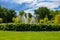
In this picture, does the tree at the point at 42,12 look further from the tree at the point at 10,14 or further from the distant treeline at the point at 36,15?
the tree at the point at 10,14

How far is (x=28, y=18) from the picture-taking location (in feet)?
140

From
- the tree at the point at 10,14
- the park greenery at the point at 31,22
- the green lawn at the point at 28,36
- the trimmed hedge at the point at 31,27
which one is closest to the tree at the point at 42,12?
the park greenery at the point at 31,22

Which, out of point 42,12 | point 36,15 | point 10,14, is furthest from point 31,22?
point 42,12

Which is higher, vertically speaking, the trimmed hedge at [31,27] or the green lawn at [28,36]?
the green lawn at [28,36]

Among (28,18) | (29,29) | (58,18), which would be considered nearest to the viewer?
(29,29)

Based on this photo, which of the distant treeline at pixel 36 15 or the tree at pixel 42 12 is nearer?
the distant treeline at pixel 36 15

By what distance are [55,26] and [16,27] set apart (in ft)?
16.1

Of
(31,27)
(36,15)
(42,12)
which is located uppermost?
(42,12)

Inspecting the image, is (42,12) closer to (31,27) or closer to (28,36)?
(31,27)

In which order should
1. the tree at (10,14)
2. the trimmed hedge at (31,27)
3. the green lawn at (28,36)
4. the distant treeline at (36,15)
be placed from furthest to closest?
the tree at (10,14)
the distant treeline at (36,15)
the trimmed hedge at (31,27)
the green lawn at (28,36)

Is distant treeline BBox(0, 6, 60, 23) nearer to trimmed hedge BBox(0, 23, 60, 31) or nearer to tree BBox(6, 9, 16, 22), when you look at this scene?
tree BBox(6, 9, 16, 22)

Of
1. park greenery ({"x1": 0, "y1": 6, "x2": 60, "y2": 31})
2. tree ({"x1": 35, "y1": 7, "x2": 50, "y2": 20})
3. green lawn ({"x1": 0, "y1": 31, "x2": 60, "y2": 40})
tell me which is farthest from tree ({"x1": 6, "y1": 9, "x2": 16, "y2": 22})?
green lawn ({"x1": 0, "y1": 31, "x2": 60, "y2": 40})

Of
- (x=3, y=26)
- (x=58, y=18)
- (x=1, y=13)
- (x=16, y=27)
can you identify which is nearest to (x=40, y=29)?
(x=16, y=27)

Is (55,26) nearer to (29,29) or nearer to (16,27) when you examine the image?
(29,29)
